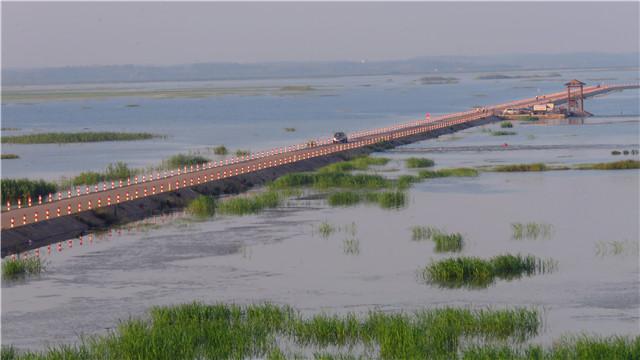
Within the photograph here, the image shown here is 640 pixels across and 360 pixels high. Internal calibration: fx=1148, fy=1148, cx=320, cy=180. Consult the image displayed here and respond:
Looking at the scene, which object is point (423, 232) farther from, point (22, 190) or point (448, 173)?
point (448, 173)

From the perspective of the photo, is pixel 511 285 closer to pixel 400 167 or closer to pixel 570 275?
pixel 570 275

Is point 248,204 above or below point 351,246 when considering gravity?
above

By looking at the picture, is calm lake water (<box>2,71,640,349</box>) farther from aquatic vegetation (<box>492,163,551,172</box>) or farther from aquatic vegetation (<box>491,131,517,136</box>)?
aquatic vegetation (<box>491,131,517,136</box>)

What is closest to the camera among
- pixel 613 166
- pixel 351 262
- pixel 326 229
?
pixel 351 262

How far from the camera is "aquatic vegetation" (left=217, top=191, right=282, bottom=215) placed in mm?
55656

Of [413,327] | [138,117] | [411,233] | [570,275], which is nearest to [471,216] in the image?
[411,233]

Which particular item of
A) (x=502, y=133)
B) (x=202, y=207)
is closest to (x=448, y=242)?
(x=202, y=207)

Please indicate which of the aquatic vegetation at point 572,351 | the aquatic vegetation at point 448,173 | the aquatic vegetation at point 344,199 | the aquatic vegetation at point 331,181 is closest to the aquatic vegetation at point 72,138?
the aquatic vegetation at point 331,181

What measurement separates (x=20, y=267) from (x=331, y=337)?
15.3 meters

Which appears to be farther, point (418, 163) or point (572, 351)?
point (418, 163)

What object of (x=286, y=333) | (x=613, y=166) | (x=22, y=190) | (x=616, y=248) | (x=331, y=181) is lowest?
(x=613, y=166)

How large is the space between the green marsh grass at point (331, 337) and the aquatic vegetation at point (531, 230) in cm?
1484

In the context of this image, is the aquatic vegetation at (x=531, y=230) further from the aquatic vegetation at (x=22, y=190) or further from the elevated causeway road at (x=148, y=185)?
the aquatic vegetation at (x=22, y=190)

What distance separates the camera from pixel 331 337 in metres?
28.3
